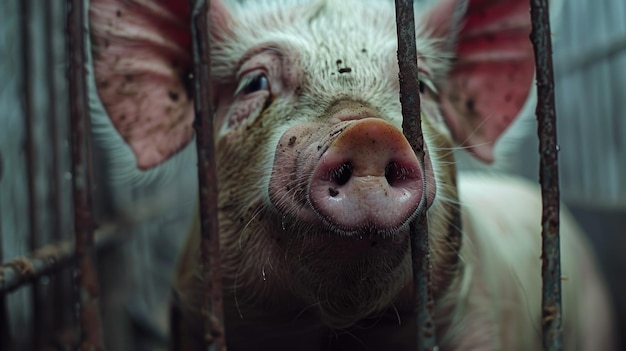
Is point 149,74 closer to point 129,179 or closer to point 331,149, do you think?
point 129,179

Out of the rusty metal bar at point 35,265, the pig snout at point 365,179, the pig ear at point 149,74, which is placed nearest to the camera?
the pig snout at point 365,179

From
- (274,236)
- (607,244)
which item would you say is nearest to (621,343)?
(607,244)

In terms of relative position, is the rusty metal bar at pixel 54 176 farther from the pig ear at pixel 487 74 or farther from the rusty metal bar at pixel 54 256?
the pig ear at pixel 487 74

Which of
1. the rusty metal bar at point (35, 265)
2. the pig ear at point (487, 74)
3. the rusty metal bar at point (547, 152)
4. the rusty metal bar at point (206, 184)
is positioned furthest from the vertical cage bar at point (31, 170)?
the rusty metal bar at point (547, 152)

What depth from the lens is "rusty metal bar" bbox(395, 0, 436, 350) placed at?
1.21 meters

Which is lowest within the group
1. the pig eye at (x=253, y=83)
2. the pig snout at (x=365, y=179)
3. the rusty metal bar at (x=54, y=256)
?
the rusty metal bar at (x=54, y=256)

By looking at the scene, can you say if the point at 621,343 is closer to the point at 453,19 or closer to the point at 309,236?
the point at 453,19

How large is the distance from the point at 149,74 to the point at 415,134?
3.33 ft

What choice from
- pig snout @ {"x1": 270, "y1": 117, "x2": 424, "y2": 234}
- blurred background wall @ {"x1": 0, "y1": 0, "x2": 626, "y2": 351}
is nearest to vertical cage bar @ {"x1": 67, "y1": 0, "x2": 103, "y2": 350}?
pig snout @ {"x1": 270, "y1": 117, "x2": 424, "y2": 234}

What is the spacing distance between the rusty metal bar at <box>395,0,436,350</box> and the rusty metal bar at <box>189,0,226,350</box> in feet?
1.21

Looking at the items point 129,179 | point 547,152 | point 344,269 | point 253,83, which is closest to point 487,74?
point 253,83

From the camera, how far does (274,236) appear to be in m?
1.48

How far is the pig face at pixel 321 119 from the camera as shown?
121 cm

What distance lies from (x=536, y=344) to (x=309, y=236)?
4.36ft
